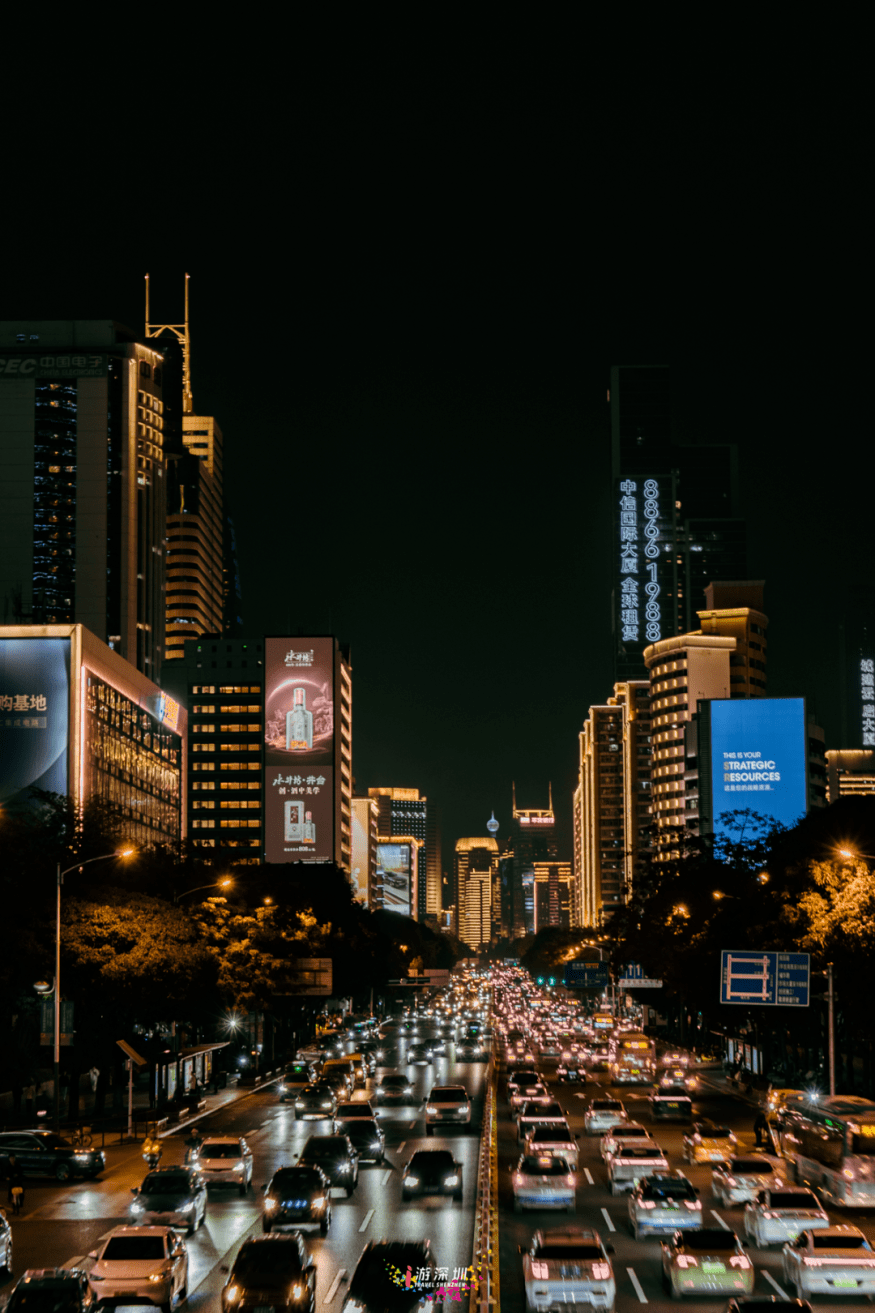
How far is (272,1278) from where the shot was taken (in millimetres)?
25094

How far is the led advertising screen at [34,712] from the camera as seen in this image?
121 m

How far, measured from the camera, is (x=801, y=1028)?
279 feet

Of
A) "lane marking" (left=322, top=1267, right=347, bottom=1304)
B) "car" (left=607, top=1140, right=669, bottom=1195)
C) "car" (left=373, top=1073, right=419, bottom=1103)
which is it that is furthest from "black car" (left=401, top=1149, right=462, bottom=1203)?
"car" (left=373, top=1073, right=419, bottom=1103)

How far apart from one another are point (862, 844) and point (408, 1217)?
2054 inches

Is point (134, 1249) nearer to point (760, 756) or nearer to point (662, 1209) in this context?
point (662, 1209)

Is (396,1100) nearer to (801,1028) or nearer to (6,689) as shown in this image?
(801,1028)

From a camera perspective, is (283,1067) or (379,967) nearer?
(283,1067)

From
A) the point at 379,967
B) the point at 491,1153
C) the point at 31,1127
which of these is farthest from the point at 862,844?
the point at 379,967

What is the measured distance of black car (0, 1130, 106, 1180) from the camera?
159 feet

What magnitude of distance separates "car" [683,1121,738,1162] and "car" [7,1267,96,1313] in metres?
27.6

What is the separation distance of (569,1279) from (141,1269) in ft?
25.1

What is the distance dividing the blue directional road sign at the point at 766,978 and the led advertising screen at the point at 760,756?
9918 cm

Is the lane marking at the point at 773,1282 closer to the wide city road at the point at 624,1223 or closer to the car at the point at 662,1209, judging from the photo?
the wide city road at the point at 624,1223

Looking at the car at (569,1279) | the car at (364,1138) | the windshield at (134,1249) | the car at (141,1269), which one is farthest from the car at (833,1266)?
the car at (364,1138)
